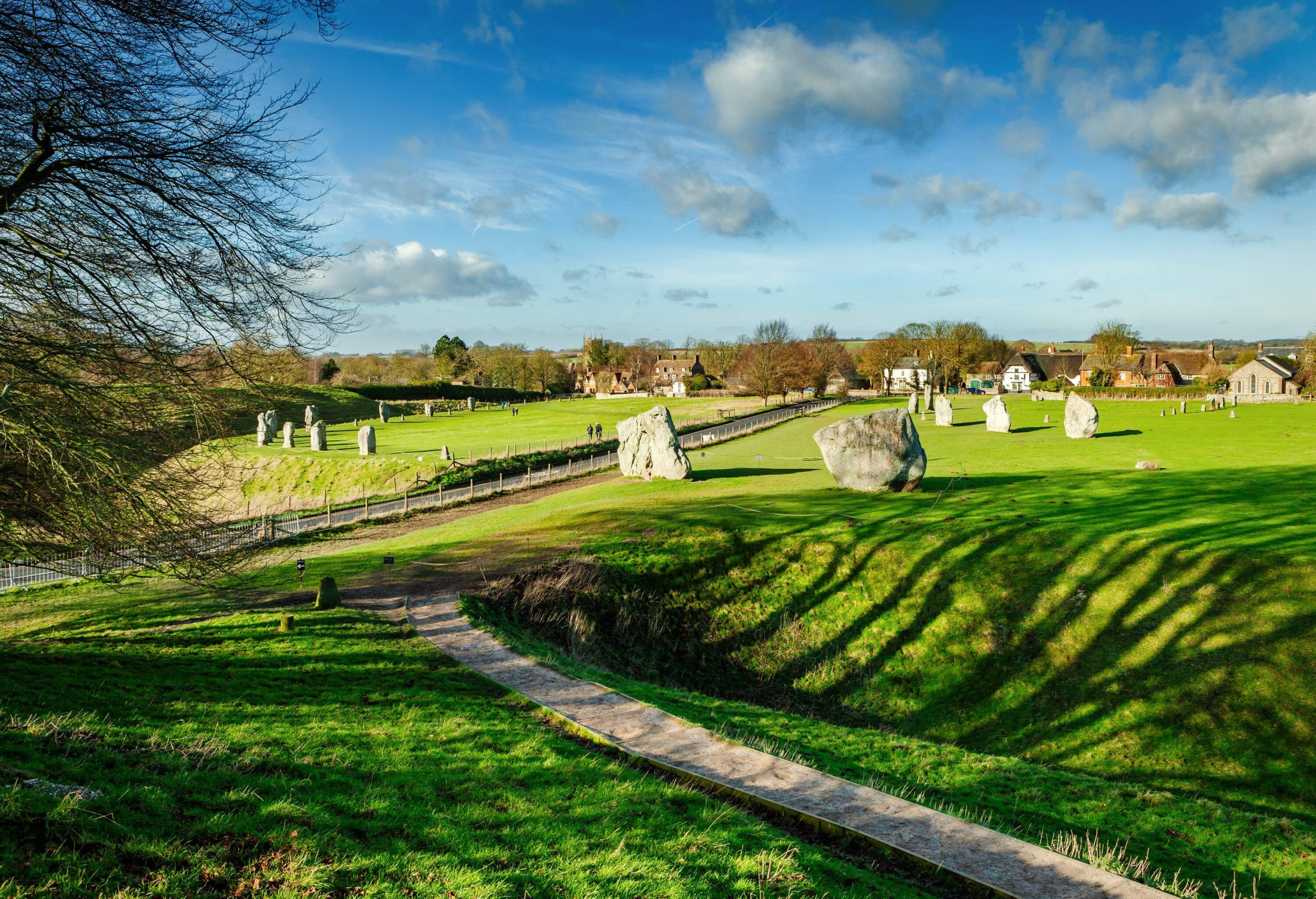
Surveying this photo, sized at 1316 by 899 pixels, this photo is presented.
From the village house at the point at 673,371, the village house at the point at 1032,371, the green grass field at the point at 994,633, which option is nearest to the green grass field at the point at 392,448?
the green grass field at the point at 994,633

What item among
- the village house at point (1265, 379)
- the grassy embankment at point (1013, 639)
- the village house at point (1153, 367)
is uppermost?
the village house at point (1153, 367)

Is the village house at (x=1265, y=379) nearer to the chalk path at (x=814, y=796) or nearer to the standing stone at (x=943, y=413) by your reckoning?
the standing stone at (x=943, y=413)

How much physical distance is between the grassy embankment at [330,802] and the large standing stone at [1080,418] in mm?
42699

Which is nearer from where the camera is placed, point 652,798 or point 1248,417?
point 652,798

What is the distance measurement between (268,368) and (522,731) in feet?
22.4

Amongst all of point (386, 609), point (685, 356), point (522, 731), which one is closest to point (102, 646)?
point (386, 609)

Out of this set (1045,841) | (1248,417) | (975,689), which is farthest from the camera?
(1248,417)

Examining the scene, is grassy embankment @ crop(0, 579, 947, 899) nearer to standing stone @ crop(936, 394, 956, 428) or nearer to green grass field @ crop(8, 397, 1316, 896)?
green grass field @ crop(8, 397, 1316, 896)

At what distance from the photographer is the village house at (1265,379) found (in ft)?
272

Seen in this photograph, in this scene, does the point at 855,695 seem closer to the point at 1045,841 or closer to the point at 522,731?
the point at 1045,841

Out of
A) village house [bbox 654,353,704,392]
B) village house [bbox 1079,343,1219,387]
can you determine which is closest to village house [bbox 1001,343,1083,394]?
village house [bbox 1079,343,1219,387]

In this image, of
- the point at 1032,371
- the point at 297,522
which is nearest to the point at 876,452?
the point at 297,522

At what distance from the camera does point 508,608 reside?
19.5m

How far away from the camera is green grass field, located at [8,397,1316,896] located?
11.2 metres
